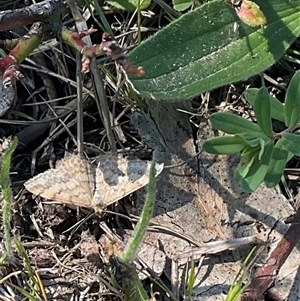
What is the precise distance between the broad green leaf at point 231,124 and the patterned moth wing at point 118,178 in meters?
0.31

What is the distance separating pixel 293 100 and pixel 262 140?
0.13 metres

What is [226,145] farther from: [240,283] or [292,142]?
[240,283]

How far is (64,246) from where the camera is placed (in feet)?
6.33

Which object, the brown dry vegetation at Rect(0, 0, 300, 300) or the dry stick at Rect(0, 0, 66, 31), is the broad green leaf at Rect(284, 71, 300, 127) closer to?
the brown dry vegetation at Rect(0, 0, 300, 300)

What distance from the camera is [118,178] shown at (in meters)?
1.93

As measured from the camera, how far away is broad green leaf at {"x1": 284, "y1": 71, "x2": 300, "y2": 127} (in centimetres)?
165

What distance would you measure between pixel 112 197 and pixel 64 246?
22 centimetres

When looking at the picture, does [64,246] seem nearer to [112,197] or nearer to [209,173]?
[112,197]

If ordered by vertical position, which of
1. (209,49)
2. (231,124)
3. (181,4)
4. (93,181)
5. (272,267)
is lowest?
(272,267)

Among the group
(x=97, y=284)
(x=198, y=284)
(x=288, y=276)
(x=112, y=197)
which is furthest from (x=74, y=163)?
(x=288, y=276)

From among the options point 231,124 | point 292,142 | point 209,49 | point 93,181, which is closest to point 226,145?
point 231,124

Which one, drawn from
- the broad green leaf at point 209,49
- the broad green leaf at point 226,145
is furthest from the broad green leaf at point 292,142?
the broad green leaf at point 209,49

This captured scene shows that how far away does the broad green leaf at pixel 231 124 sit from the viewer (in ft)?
5.57

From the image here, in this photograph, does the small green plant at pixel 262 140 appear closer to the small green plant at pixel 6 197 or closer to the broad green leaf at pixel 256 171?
the broad green leaf at pixel 256 171
